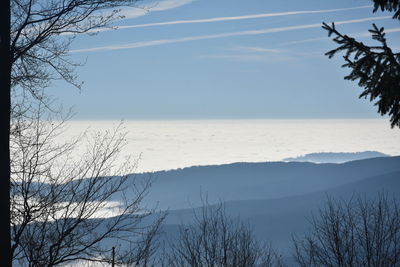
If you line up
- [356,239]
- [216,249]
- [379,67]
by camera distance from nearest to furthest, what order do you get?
[379,67], [356,239], [216,249]

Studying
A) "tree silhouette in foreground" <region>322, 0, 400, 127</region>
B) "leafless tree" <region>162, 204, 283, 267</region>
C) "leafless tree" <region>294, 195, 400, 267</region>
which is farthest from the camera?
"leafless tree" <region>162, 204, 283, 267</region>

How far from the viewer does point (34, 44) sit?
327 inches

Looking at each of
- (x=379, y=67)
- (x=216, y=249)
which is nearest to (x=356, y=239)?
(x=216, y=249)

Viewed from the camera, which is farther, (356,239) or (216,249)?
(216,249)

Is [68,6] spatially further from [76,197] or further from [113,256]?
[113,256]

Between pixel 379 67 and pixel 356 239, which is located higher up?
pixel 379 67

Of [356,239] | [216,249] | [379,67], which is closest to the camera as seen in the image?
[379,67]
